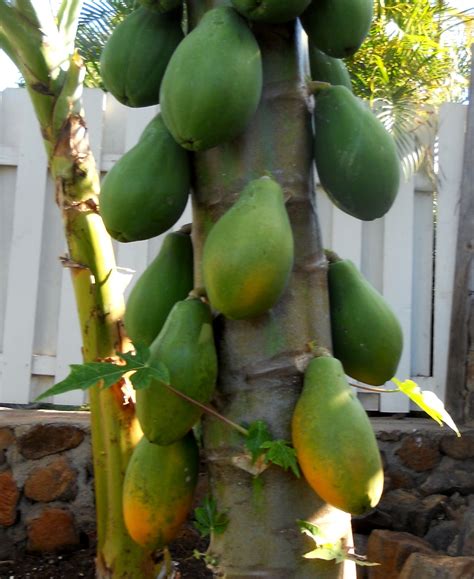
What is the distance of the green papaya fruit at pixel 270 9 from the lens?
88 cm

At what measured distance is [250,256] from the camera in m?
0.82

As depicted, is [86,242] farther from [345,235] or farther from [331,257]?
[345,235]

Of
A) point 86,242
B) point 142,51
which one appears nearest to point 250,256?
point 142,51

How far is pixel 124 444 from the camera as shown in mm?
1714

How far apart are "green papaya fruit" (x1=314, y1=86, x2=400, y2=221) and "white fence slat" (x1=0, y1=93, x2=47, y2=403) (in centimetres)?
216

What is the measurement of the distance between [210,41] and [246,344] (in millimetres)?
334

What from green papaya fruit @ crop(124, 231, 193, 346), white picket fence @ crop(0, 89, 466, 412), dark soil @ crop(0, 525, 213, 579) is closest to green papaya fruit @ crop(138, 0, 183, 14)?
green papaya fruit @ crop(124, 231, 193, 346)

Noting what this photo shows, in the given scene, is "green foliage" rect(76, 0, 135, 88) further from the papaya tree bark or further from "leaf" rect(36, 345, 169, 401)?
"leaf" rect(36, 345, 169, 401)

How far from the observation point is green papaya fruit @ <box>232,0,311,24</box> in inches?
34.6

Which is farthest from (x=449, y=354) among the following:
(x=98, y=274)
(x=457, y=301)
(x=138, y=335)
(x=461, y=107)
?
(x=138, y=335)

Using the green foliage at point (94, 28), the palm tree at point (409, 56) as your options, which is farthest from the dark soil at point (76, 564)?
the green foliage at point (94, 28)

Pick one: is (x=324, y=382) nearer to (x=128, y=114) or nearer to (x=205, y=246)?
(x=205, y=246)

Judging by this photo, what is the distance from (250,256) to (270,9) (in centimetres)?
28

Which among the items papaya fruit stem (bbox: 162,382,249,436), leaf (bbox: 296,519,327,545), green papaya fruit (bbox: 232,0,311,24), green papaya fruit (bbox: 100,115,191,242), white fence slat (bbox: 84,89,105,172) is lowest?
leaf (bbox: 296,519,327,545)
